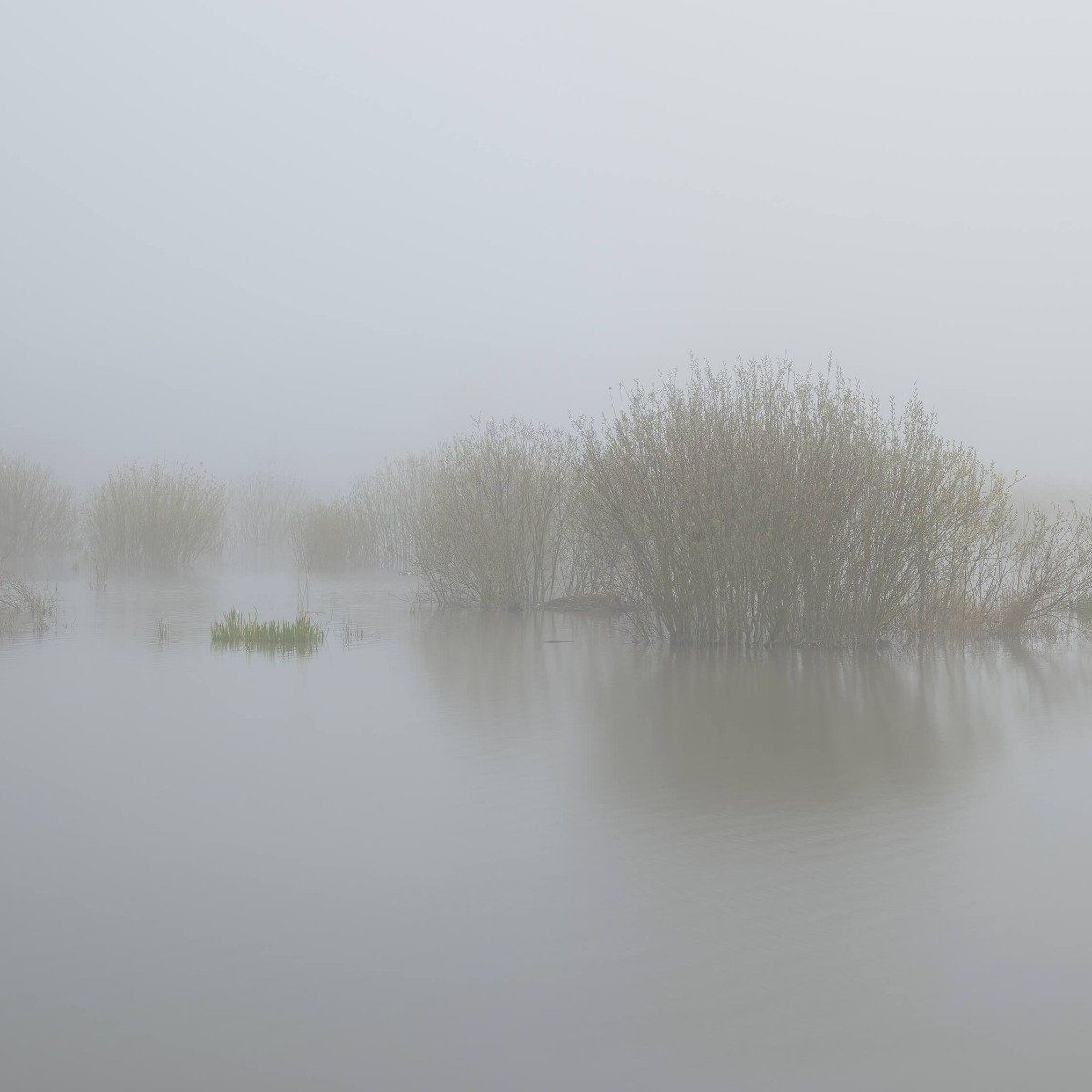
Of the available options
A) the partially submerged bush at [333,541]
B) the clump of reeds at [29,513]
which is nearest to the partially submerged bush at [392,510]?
the partially submerged bush at [333,541]

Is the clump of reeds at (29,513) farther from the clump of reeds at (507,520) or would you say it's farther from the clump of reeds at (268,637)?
the clump of reeds at (268,637)

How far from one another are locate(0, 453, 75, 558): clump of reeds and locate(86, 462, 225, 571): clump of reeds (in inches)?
55.0

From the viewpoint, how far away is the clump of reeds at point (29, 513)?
2155cm

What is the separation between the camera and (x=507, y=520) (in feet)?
47.9

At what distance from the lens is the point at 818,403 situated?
32.5ft

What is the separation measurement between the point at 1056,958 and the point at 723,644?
7022 mm

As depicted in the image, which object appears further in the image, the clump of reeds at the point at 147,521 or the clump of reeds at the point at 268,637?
the clump of reeds at the point at 147,521

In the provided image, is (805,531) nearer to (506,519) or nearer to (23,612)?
(506,519)

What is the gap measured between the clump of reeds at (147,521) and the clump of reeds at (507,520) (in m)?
7.27

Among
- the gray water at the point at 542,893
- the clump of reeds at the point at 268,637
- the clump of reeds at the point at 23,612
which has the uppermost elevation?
the clump of reeds at the point at 23,612

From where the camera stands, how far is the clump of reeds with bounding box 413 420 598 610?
47.8 feet

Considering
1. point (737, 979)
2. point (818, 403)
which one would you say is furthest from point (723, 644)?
point (737, 979)

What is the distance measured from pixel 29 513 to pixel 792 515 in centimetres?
1698

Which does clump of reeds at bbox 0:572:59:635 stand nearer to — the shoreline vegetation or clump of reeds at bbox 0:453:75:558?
the shoreline vegetation
